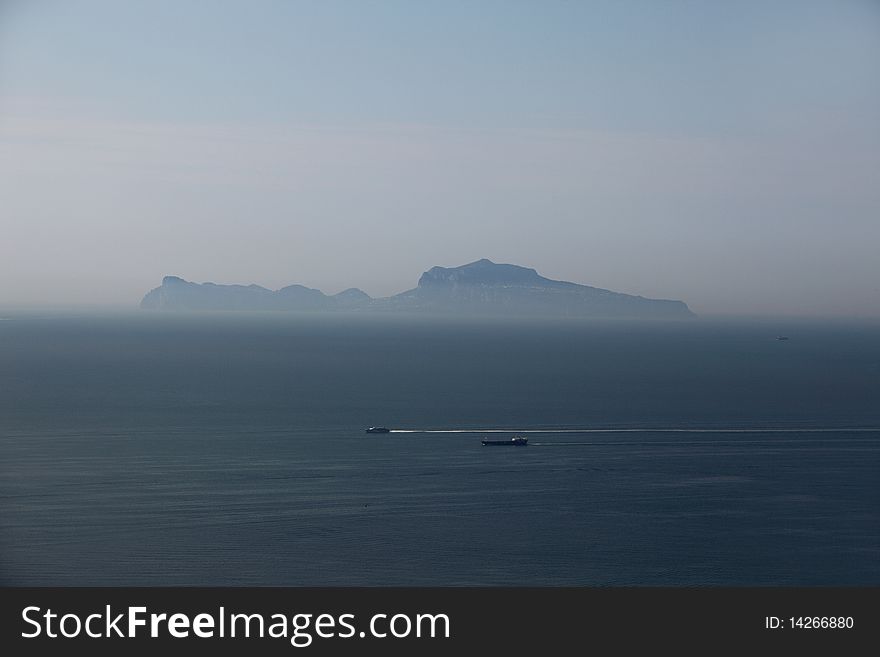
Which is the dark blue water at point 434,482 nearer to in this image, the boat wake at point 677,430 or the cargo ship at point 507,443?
the boat wake at point 677,430

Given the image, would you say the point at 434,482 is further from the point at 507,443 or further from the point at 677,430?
the point at 677,430

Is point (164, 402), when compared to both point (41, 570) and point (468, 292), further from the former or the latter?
point (468, 292)

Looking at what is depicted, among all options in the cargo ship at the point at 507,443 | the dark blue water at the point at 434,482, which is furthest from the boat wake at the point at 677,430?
the cargo ship at the point at 507,443

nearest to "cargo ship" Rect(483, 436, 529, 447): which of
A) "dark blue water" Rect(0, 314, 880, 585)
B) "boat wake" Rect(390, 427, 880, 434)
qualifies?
"dark blue water" Rect(0, 314, 880, 585)

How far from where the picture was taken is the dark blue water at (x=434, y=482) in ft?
28.5

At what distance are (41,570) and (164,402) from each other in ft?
40.6

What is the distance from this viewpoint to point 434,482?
1204 cm

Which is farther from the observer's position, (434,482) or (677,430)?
(677,430)

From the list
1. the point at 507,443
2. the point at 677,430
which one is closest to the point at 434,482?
the point at 507,443

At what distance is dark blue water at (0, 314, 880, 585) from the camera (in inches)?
342

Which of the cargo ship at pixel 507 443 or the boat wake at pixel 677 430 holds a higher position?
the boat wake at pixel 677 430

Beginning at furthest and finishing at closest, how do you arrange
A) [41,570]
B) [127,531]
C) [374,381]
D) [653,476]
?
[374,381] < [653,476] < [127,531] < [41,570]

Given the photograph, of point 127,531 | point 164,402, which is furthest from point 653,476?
point 164,402

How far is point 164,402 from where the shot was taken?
20375 millimetres
